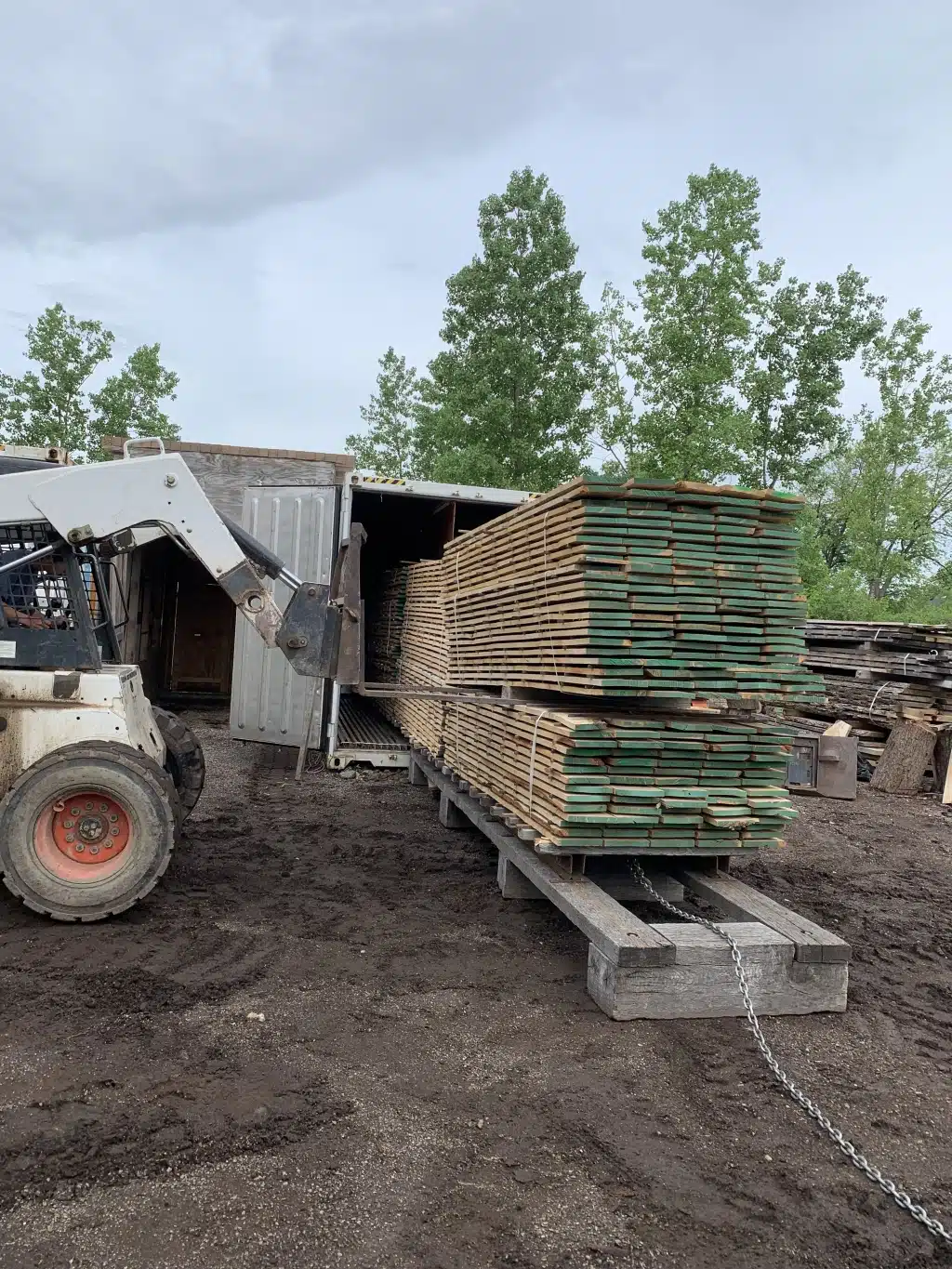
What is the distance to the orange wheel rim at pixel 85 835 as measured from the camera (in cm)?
557

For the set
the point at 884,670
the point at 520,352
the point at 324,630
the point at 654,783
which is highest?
the point at 520,352

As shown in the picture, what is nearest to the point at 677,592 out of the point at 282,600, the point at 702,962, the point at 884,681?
the point at 702,962

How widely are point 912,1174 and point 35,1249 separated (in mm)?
3040

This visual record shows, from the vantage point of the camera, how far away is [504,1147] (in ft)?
11.1

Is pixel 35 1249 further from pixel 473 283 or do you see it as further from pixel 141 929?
pixel 473 283

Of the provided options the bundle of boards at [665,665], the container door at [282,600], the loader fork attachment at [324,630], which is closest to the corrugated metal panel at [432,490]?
the container door at [282,600]

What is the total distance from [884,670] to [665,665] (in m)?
9.40

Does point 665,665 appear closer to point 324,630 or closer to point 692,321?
point 324,630

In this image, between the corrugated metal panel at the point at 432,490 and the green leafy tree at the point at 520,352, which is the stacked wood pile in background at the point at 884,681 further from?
the green leafy tree at the point at 520,352

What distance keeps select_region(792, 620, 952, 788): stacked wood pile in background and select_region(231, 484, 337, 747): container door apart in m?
6.69

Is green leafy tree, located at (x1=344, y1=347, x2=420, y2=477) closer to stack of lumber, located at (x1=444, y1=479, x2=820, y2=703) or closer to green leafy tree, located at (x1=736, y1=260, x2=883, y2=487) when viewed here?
green leafy tree, located at (x1=736, y1=260, x2=883, y2=487)

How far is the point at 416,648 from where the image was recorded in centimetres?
1170

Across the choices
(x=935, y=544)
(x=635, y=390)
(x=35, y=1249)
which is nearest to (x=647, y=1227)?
(x=35, y=1249)

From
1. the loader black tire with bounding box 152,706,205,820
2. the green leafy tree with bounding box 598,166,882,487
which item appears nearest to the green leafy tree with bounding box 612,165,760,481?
the green leafy tree with bounding box 598,166,882,487
